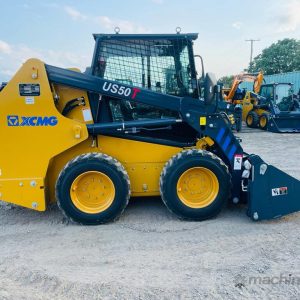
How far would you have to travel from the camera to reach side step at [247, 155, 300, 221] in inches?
159

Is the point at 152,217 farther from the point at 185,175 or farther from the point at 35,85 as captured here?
the point at 35,85

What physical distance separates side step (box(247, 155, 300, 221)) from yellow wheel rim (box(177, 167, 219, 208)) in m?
0.44

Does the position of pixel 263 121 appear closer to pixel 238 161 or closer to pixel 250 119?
pixel 250 119

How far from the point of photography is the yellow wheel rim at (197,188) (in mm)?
4246

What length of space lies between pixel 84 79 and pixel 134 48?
2.61ft

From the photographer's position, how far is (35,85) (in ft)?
13.4

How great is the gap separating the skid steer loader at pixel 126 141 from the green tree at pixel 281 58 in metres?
40.5

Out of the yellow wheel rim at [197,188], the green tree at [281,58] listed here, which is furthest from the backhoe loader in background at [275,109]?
the green tree at [281,58]

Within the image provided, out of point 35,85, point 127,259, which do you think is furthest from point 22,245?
point 35,85

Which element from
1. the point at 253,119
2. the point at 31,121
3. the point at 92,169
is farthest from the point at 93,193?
the point at 253,119

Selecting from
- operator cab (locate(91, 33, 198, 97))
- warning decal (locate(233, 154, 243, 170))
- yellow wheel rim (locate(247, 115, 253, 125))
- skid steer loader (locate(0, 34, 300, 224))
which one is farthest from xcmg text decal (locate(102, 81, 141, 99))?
yellow wheel rim (locate(247, 115, 253, 125))

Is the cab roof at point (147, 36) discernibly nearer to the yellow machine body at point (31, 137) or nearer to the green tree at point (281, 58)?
the yellow machine body at point (31, 137)

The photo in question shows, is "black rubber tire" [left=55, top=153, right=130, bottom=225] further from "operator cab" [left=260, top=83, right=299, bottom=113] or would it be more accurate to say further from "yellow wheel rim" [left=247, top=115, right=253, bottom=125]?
"yellow wheel rim" [left=247, top=115, right=253, bottom=125]

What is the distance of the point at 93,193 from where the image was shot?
4.24 metres
